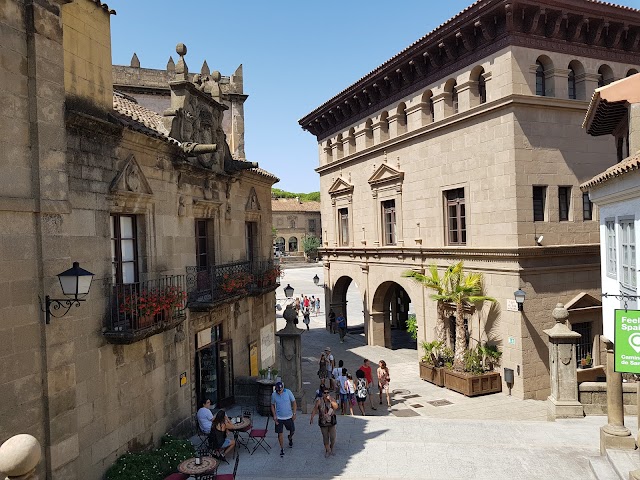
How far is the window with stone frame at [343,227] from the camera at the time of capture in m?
29.5

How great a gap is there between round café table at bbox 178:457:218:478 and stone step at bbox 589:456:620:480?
23.4ft

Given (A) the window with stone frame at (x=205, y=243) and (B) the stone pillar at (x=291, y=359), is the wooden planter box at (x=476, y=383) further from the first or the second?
(A) the window with stone frame at (x=205, y=243)

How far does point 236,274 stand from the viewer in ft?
49.6

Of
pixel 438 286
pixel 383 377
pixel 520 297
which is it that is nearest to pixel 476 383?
pixel 520 297

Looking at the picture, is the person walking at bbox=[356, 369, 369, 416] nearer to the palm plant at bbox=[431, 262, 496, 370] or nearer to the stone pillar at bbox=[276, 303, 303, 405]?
the stone pillar at bbox=[276, 303, 303, 405]

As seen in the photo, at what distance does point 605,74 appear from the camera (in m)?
19.3

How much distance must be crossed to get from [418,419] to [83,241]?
940 cm

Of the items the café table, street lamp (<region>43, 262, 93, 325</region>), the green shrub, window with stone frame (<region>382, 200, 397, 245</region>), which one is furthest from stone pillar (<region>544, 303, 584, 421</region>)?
window with stone frame (<region>382, 200, 397, 245</region>)

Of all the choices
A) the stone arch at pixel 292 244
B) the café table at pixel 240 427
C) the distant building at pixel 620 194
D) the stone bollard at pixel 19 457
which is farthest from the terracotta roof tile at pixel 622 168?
the stone arch at pixel 292 244

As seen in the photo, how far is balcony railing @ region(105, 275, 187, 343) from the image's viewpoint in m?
9.45

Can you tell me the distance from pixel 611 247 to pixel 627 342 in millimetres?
5958

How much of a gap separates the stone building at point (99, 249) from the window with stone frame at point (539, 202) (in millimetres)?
10403

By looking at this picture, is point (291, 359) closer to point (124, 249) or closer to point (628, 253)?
point (124, 249)

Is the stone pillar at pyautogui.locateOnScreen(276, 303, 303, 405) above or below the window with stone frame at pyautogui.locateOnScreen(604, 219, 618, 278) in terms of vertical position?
below
